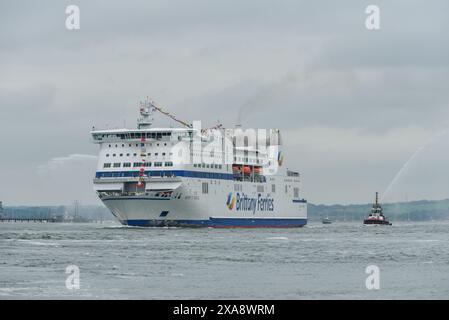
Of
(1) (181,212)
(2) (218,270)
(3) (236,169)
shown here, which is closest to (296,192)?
(3) (236,169)

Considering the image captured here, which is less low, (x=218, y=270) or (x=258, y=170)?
(x=258, y=170)

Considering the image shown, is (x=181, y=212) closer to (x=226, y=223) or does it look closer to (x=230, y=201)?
(x=226, y=223)

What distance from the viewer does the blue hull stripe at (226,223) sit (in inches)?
3679

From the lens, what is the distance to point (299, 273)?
147 feet

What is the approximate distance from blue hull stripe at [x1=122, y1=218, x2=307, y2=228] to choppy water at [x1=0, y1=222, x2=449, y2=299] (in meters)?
24.2

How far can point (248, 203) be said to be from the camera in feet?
352

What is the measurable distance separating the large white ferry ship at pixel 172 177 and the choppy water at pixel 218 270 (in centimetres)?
2302

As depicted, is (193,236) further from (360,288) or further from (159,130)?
(360,288)

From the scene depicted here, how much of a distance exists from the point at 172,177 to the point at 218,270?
46736 mm

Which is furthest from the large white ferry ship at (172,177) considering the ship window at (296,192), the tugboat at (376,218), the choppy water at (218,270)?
the tugboat at (376,218)

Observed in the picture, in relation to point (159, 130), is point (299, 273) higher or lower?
lower
